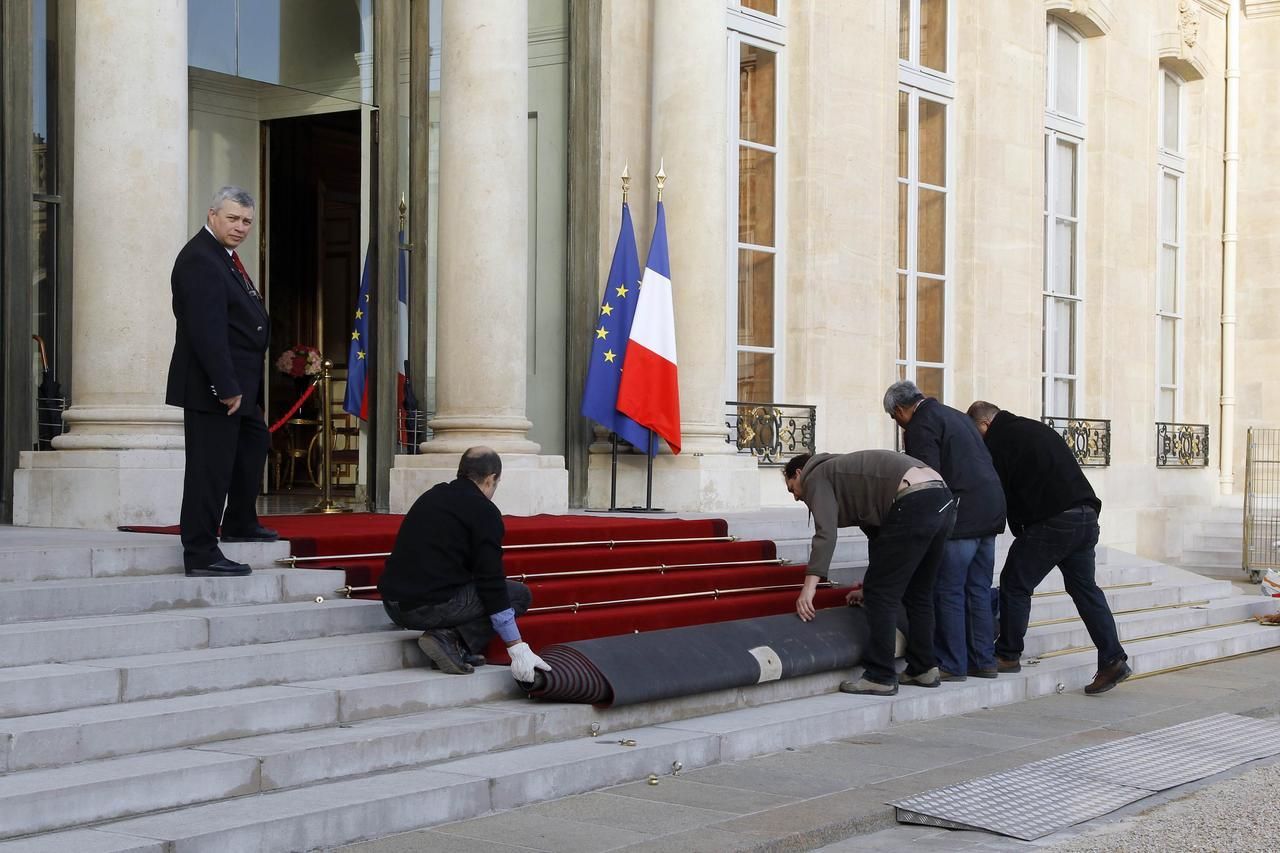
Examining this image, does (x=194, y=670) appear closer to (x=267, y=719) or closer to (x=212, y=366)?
(x=267, y=719)

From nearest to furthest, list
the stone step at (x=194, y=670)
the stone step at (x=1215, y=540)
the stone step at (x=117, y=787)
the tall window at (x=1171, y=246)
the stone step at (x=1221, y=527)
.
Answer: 1. the stone step at (x=117, y=787)
2. the stone step at (x=194, y=670)
3. the stone step at (x=1215, y=540)
4. the stone step at (x=1221, y=527)
5. the tall window at (x=1171, y=246)

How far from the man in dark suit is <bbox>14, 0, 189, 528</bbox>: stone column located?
1478 mm

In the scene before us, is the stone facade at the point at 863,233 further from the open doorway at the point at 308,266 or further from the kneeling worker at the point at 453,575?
the kneeling worker at the point at 453,575

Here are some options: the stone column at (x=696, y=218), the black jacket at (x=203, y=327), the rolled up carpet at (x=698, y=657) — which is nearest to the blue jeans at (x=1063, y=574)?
the rolled up carpet at (x=698, y=657)

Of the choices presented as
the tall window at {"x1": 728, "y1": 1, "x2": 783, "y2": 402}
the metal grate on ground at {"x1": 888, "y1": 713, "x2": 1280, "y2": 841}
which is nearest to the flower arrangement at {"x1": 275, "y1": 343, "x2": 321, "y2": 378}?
the tall window at {"x1": 728, "y1": 1, "x2": 783, "y2": 402}

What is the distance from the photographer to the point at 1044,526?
29.4 feet

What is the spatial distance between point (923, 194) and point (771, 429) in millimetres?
3687

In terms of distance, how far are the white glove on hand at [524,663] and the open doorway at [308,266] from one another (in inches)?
329

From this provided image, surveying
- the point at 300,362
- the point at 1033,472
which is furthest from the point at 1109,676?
the point at 300,362

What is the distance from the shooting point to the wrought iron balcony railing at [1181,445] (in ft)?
66.0

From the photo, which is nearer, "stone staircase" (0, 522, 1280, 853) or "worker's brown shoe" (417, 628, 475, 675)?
"stone staircase" (0, 522, 1280, 853)

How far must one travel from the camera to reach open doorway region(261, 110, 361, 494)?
15.0m

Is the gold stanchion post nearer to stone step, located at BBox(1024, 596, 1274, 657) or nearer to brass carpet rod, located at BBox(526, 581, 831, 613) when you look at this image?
brass carpet rod, located at BBox(526, 581, 831, 613)

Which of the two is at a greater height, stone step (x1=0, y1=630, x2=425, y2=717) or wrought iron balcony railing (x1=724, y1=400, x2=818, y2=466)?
wrought iron balcony railing (x1=724, y1=400, x2=818, y2=466)
